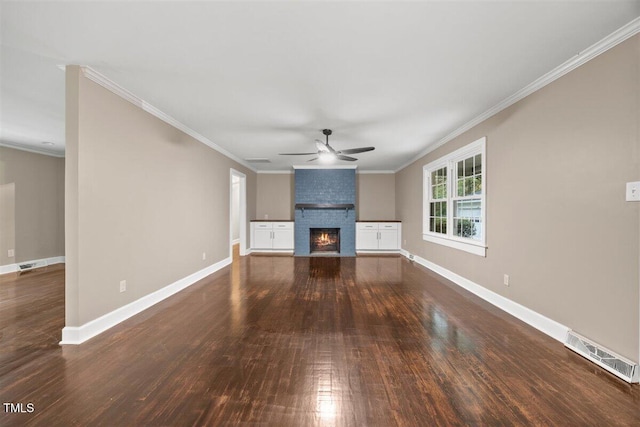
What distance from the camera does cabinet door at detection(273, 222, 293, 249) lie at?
750 centimetres

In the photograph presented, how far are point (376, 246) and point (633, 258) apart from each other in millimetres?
5676

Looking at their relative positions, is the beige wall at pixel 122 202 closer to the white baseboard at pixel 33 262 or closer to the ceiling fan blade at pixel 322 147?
the ceiling fan blade at pixel 322 147

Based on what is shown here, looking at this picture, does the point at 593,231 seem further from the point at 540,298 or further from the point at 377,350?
the point at 377,350

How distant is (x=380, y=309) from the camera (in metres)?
3.15

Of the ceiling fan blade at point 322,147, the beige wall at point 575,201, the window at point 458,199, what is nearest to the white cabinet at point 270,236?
the window at point 458,199

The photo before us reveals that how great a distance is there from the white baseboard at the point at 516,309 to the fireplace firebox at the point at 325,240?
11.3 ft

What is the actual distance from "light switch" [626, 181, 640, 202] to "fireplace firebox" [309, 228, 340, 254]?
19.6 ft

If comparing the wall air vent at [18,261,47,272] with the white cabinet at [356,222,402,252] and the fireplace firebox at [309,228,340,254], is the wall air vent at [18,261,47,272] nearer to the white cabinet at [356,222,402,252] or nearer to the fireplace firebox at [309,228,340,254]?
the fireplace firebox at [309,228,340,254]

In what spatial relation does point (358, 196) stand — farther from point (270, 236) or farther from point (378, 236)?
point (270, 236)

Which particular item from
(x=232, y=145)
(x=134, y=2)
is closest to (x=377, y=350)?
(x=134, y=2)

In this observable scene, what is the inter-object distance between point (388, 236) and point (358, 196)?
1.53 meters

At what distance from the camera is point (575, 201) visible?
89.8 inches

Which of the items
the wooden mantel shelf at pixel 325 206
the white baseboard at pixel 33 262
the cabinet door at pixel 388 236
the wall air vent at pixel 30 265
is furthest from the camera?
the cabinet door at pixel 388 236

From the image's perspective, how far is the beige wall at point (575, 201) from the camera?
6.25ft
